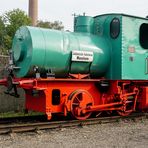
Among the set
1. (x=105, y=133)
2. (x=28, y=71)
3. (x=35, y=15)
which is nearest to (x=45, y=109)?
(x=28, y=71)

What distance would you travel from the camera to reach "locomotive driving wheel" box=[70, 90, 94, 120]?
10297 millimetres

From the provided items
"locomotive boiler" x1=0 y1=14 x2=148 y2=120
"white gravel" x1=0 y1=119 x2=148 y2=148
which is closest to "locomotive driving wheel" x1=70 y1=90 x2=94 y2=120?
"locomotive boiler" x1=0 y1=14 x2=148 y2=120

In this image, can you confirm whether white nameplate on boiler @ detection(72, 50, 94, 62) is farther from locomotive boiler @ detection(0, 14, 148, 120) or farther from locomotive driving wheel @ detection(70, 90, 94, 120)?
locomotive driving wheel @ detection(70, 90, 94, 120)

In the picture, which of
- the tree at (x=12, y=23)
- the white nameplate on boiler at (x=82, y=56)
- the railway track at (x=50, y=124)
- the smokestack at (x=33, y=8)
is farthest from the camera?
the smokestack at (x=33, y=8)

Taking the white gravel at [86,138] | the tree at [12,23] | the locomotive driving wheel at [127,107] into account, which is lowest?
the white gravel at [86,138]

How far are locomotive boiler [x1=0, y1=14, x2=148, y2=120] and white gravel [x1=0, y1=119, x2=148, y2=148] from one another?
99cm

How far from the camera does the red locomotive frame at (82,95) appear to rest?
9775 mm

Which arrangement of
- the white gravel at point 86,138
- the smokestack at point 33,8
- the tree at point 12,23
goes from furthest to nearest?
the smokestack at point 33,8 < the tree at point 12,23 < the white gravel at point 86,138

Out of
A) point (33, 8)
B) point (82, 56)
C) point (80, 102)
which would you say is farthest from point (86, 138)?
point (33, 8)

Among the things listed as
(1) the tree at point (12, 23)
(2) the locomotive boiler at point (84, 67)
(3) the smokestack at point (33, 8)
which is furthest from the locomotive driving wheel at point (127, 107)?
(3) the smokestack at point (33, 8)

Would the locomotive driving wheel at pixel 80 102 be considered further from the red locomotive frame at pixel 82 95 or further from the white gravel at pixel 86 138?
the white gravel at pixel 86 138

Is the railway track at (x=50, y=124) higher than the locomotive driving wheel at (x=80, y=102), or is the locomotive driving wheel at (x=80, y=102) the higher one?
the locomotive driving wheel at (x=80, y=102)

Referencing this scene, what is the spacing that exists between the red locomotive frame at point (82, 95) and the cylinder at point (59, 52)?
0.40 m

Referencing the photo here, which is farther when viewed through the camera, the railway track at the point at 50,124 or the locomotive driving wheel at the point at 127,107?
the locomotive driving wheel at the point at 127,107
